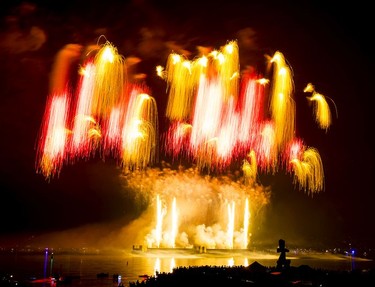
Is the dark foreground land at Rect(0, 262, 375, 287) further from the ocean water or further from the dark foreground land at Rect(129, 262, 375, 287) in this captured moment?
the ocean water

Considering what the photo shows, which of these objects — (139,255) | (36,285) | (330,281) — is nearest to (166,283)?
(330,281)

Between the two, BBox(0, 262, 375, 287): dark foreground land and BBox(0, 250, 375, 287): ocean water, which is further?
BBox(0, 250, 375, 287): ocean water

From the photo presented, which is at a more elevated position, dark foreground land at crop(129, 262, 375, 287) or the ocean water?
dark foreground land at crop(129, 262, 375, 287)

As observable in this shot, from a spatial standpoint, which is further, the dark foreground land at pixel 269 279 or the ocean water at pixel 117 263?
the ocean water at pixel 117 263

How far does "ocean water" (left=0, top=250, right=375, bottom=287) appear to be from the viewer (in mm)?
37369

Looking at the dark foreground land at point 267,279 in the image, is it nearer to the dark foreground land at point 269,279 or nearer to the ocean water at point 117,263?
the dark foreground land at point 269,279

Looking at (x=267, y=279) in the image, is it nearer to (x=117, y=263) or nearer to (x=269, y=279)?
(x=269, y=279)

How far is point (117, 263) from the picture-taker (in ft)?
183

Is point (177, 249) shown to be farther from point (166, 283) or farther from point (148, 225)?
point (166, 283)

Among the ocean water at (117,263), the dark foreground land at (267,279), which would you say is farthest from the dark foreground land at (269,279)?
the ocean water at (117,263)

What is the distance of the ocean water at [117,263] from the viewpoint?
37369 mm

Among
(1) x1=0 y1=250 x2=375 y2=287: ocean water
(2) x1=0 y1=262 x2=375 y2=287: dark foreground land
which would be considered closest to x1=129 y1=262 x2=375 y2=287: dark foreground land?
(2) x1=0 y1=262 x2=375 y2=287: dark foreground land

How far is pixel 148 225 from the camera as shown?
8900 cm

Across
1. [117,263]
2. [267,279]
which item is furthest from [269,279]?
[117,263]
